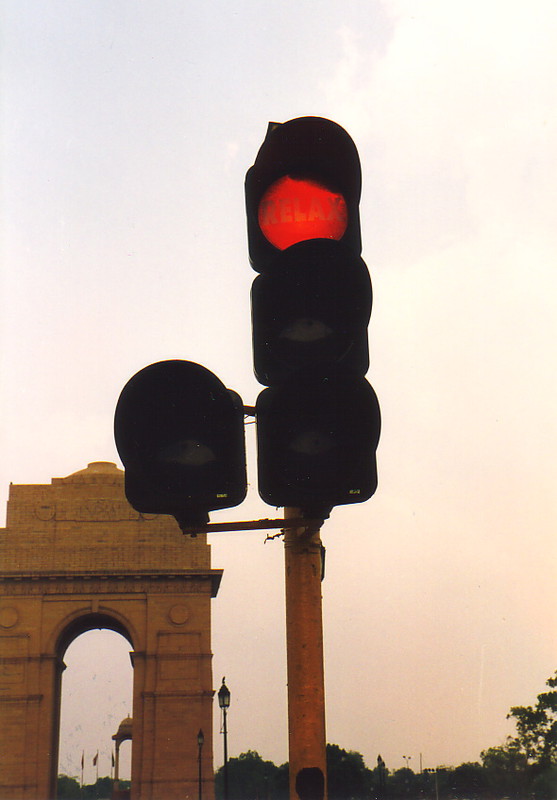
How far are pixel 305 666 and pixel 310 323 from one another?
81 centimetres

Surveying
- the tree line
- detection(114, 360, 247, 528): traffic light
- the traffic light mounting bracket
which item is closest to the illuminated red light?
detection(114, 360, 247, 528): traffic light

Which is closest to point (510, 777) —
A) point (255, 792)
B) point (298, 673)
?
point (255, 792)

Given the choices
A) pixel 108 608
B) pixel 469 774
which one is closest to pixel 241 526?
pixel 108 608

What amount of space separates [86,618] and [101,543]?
3.44 metres

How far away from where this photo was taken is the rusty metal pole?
206cm

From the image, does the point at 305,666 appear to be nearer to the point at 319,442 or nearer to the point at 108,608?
the point at 319,442

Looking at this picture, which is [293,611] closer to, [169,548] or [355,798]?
[169,548]

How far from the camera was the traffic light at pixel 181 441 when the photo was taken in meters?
2.28

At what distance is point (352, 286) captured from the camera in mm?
2326

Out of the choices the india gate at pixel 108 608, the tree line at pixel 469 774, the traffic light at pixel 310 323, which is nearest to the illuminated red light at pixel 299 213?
the traffic light at pixel 310 323

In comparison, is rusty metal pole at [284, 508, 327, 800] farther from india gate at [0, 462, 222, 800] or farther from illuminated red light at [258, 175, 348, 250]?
india gate at [0, 462, 222, 800]

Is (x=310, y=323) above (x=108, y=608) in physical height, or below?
below

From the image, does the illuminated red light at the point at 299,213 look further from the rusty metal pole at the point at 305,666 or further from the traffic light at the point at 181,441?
the rusty metal pole at the point at 305,666

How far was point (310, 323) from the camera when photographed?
2344 millimetres
